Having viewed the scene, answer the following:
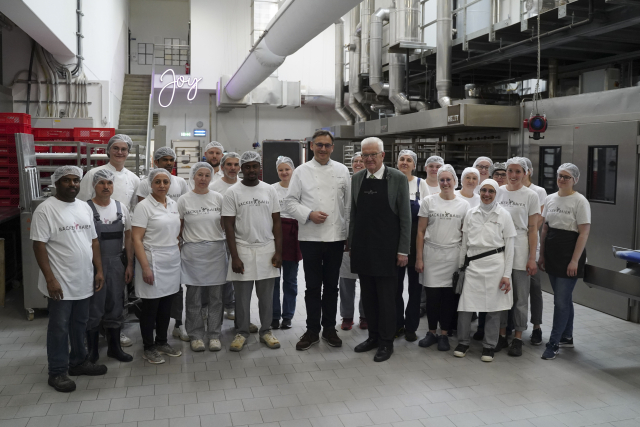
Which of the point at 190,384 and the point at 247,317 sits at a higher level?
the point at 247,317

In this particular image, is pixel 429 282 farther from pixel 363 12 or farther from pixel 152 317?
pixel 363 12

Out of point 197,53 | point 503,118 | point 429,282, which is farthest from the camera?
point 197,53

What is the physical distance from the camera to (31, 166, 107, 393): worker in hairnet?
296cm

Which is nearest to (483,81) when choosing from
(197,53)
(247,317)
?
(247,317)

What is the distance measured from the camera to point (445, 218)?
3777mm

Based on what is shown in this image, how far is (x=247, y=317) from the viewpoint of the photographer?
396 centimetres

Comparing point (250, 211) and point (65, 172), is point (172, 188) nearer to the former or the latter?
point (250, 211)

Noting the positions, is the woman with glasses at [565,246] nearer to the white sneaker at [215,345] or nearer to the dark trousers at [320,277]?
the dark trousers at [320,277]

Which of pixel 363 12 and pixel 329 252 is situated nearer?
pixel 329 252

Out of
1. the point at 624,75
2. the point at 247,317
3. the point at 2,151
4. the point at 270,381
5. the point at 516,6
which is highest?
the point at 516,6

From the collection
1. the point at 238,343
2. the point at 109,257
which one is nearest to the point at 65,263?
the point at 109,257

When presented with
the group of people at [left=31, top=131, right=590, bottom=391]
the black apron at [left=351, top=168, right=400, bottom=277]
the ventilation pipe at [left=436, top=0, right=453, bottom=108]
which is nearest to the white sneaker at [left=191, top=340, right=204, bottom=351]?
the group of people at [left=31, top=131, right=590, bottom=391]

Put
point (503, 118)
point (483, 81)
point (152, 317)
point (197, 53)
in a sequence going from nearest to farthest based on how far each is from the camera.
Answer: point (152, 317) < point (503, 118) < point (483, 81) < point (197, 53)

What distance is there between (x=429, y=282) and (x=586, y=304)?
2.27 metres
